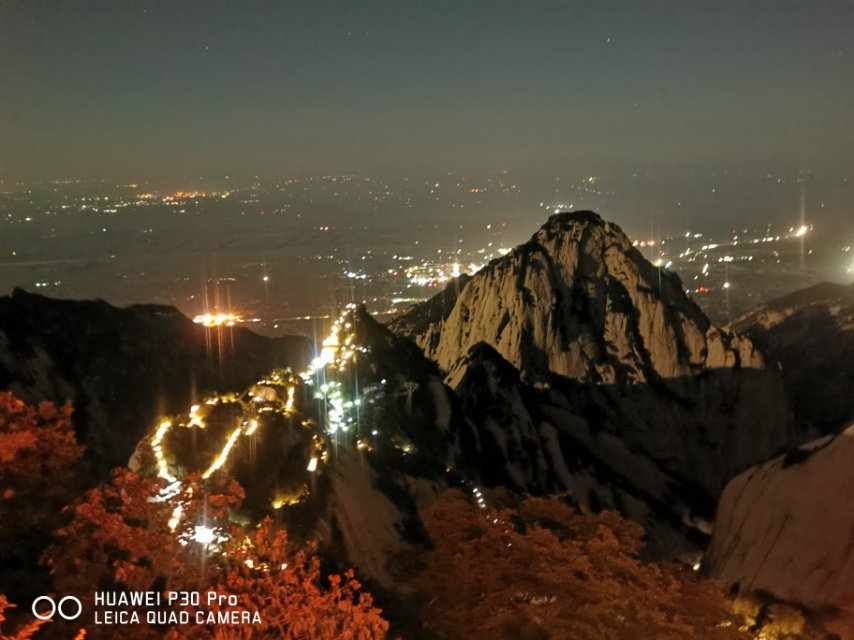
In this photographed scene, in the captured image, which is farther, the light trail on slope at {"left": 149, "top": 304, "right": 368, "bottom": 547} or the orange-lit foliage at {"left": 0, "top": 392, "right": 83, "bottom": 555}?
the light trail on slope at {"left": 149, "top": 304, "right": 368, "bottom": 547}

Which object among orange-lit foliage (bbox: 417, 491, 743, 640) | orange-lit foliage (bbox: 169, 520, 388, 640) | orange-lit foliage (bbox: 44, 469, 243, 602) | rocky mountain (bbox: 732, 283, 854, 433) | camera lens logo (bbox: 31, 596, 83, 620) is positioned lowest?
rocky mountain (bbox: 732, 283, 854, 433)

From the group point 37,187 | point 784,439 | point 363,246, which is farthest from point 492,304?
point 37,187

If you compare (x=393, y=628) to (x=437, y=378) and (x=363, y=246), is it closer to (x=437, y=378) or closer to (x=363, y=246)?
(x=437, y=378)

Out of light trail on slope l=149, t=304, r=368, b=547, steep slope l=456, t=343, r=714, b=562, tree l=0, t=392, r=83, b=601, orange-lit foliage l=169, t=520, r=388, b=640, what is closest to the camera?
orange-lit foliage l=169, t=520, r=388, b=640

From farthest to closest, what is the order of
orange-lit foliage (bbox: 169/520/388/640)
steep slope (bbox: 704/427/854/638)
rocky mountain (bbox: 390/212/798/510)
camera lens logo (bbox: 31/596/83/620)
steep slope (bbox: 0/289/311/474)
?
rocky mountain (bbox: 390/212/798/510)
steep slope (bbox: 0/289/311/474)
steep slope (bbox: 704/427/854/638)
camera lens logo (bbox: 31/596/83/620)
orange-lit foliage (bbox: 169/520/388/640)

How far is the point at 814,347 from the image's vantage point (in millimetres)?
79375

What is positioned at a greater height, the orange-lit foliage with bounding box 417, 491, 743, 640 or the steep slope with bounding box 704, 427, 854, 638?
the orange-lit foliage with bounding box 417, 491, 743, 640

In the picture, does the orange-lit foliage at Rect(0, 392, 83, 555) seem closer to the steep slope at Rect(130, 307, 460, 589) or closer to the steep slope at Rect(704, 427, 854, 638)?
the steep slope at Rect(130, 307, 460, 589)

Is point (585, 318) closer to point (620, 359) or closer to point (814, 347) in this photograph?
point (620, 359)

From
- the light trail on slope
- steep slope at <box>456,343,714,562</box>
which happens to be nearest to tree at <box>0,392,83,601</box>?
the light trail on slope

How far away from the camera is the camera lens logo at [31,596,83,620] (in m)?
11.8

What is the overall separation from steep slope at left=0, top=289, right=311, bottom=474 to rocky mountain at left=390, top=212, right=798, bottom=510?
18.4 m

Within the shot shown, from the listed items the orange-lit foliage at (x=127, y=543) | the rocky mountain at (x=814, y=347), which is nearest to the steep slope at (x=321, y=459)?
the orange-lit foliage at (x=127, y=543)

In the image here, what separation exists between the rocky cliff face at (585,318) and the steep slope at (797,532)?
24.4m
